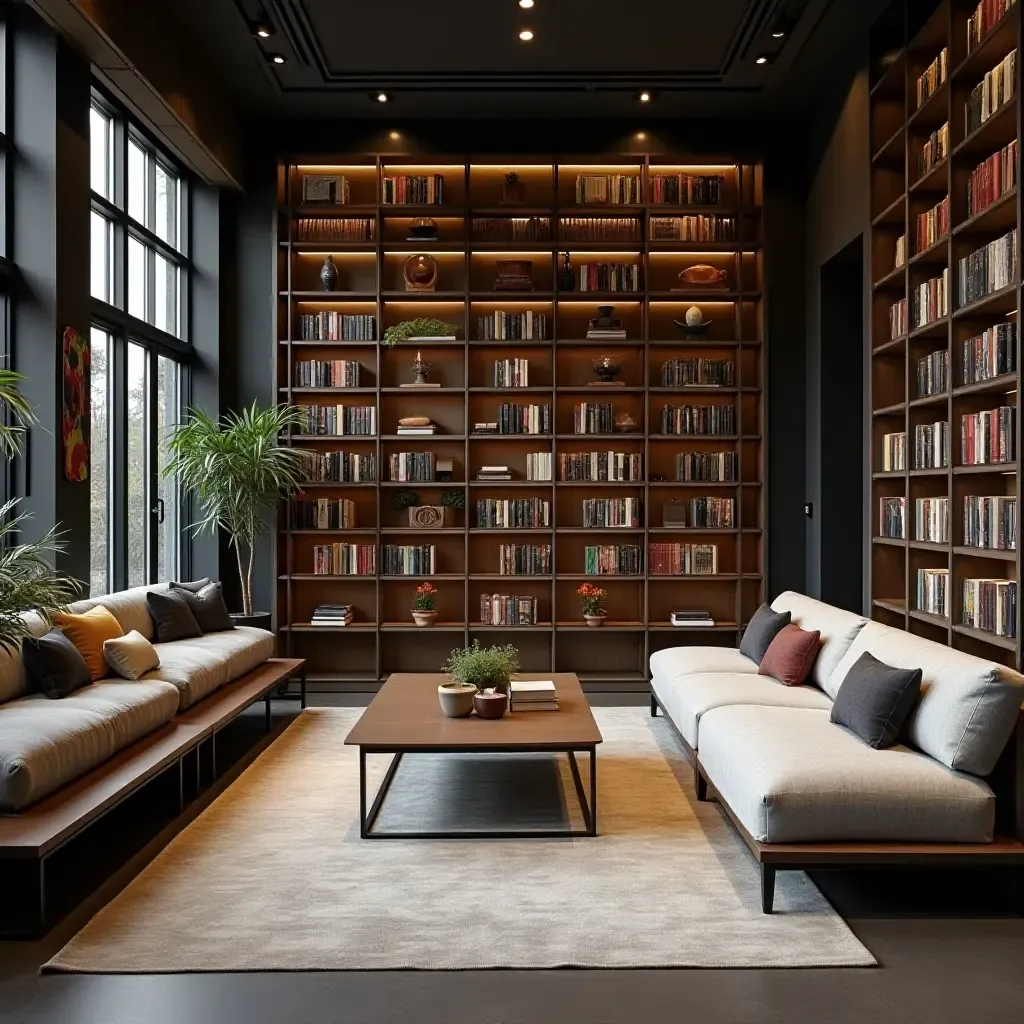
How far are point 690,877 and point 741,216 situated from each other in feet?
18.0

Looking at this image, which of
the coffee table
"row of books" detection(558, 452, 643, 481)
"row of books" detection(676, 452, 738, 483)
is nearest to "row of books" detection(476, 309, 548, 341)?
"row of books" detection(558, 452, 643, 481)

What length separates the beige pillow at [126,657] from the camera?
496cm

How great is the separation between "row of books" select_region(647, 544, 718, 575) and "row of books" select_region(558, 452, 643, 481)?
0.58m

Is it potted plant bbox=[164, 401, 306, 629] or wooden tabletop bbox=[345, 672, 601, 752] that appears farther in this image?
potted plant bbox=[164, 401, 306, 629]

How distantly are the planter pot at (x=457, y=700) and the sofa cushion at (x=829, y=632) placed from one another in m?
1.62

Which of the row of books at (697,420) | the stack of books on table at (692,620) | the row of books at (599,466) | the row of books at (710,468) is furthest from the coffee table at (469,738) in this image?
the row of books at (697,420)

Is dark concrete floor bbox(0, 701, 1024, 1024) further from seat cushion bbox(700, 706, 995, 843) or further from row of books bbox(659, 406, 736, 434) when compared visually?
row of books bbox(659, 406, 736, 434)

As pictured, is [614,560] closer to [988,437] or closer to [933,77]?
[988,437]

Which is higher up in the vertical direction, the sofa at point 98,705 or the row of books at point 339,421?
the row of books at point 339,421

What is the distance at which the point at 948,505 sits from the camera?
515cm

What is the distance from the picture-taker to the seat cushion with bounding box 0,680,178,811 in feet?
11.4

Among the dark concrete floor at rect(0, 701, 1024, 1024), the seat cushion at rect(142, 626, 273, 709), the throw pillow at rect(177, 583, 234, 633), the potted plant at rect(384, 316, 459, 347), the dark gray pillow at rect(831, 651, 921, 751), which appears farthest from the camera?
the potted plant at rect(384, 316, 459, 347)

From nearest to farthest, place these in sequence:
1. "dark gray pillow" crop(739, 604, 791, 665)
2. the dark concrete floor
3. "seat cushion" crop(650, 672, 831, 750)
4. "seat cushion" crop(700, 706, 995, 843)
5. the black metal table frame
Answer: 1. the dark concrete floor
2. "seat cushion" crop(700, 706, 995, 843)
3. the black metal table frame
4. "seat cushion" crop(650, 672, 831, 750)
5. "dark gray pillow" crop(739, 604, 791, 665)

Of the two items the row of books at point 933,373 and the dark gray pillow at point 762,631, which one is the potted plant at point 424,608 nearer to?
the dark gray pillow at point 762,631
